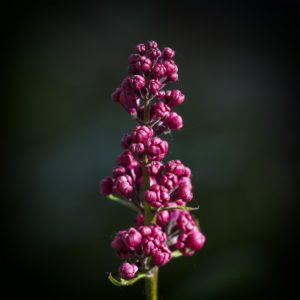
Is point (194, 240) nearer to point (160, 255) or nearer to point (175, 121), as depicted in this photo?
point (160, 255)

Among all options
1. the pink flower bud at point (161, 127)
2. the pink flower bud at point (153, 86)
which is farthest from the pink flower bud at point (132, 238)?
the pink flower bud at point (153, 86)

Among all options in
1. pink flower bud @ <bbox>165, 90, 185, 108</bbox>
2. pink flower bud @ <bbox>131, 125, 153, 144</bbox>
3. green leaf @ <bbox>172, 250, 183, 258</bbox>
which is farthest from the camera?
green leaf @ <bbox>172, 250, 183, 258</bbox>

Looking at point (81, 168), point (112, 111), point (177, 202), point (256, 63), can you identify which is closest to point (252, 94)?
point (256, 63)

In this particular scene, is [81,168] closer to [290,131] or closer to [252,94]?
[252,94]

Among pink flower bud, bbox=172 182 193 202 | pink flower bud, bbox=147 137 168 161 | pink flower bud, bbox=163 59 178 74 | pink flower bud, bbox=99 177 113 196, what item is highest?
pink flower bud, bbox=163 59 178 74

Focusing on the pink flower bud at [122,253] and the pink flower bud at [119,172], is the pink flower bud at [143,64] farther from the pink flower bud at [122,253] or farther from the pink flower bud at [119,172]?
the pink flower bud at [122,253]

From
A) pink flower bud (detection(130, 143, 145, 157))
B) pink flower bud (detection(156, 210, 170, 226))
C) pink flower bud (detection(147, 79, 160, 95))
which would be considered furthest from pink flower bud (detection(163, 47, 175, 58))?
pink flower bud (detection(156, 210, 170, 226))

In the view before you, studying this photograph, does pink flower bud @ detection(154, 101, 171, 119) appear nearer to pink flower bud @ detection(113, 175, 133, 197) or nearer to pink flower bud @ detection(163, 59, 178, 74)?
pink flower bud @ detection(163, 59, 178, 74)
